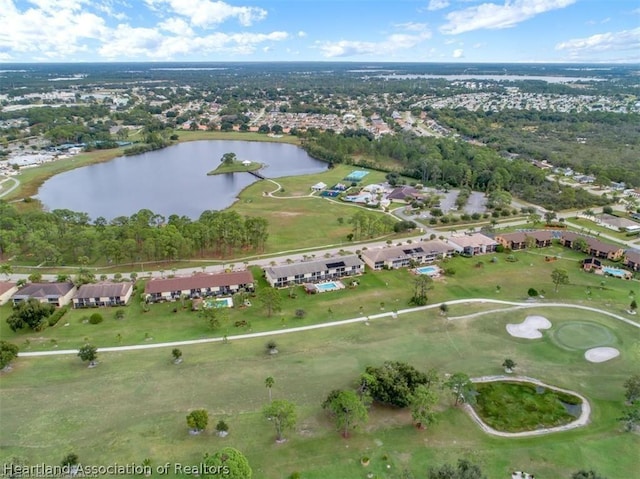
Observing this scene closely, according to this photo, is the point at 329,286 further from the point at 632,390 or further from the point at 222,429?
the point at 632,390

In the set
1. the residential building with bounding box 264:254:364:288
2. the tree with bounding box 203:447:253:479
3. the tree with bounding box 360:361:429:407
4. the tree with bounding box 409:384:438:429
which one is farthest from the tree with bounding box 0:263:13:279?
the tree with bounding box 409:384:438:429

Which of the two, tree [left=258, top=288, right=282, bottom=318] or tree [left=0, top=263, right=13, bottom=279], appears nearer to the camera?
tree [left=258, top=288, right=282, bottom=318]

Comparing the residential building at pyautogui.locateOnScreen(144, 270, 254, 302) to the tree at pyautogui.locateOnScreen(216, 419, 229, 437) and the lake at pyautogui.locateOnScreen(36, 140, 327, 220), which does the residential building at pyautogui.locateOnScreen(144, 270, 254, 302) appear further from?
the lake at pyautogui.locateOnScreen(36, 140, 327, 220)

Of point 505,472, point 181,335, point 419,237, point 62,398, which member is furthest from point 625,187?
point 62,398

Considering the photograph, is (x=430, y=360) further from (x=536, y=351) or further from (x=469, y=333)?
(x=536, y=351)

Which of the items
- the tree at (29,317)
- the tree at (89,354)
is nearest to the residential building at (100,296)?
the tree at (29,317)

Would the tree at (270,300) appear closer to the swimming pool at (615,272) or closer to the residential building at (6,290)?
the residential building at (6,290)

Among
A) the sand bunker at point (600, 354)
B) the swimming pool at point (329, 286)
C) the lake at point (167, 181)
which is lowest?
the lake at point (167, 181)
